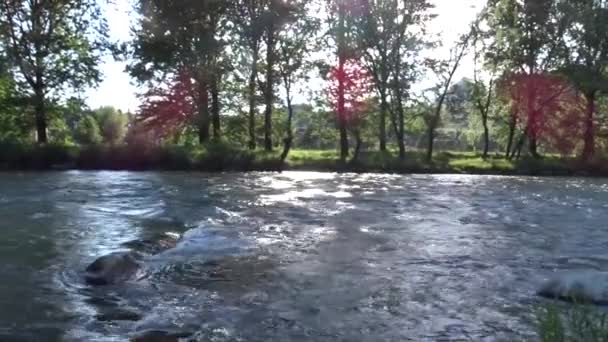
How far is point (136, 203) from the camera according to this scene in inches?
832

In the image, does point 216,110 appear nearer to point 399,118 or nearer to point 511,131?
point 399,118

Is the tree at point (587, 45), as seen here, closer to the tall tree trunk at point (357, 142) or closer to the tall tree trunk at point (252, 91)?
the tall tree trunk at point (357, 142)

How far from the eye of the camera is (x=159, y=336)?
299 inches

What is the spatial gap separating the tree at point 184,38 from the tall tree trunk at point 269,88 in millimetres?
3255

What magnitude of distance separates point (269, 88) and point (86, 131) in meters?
20.8

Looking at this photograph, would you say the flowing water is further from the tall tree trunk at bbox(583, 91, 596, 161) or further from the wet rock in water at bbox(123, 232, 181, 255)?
the tall tree trunk at bbox(583, 91, 596, 161)

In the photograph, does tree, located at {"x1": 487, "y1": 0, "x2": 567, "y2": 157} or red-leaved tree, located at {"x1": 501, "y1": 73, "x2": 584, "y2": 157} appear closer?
tree, located at {"x1": 487, "y1": 0, "x2": 567, "y2": 157}

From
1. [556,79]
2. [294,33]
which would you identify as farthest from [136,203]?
[556,79]

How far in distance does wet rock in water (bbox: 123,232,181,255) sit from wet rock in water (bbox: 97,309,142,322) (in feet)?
13.9

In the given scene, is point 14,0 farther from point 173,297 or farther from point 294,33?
point 173,297

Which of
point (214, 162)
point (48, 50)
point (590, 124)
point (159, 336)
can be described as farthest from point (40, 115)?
point (159, 336)

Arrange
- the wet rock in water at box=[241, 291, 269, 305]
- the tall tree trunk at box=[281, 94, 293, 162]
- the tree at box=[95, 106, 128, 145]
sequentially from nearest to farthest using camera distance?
the wet rock in water at box=[241, 291, 269, 305]
the tall tree trunk at box=[281, 94, 293, 162]
the tree at box=[95, 106, 128, 145]

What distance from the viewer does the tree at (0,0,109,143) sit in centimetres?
4528

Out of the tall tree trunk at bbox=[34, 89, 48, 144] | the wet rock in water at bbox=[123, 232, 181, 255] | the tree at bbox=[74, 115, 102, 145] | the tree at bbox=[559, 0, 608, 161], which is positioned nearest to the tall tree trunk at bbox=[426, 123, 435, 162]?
the tree at bbox=[559, 0, 608, 161]
